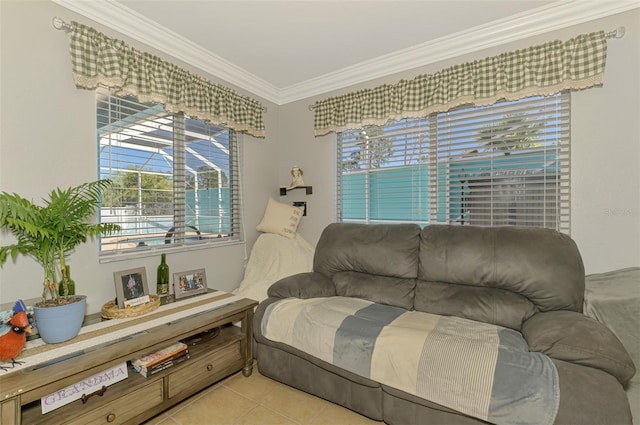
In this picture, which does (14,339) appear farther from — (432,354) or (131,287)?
(432,354)

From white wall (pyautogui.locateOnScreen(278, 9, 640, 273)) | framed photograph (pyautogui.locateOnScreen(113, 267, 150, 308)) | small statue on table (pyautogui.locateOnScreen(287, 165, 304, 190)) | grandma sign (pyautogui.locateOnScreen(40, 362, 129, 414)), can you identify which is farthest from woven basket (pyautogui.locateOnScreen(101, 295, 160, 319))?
white wall (pyautogui.locateOnScreen(278, 9, 640, 273))

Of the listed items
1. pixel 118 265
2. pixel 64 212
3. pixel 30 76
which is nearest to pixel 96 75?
pixel 30 76

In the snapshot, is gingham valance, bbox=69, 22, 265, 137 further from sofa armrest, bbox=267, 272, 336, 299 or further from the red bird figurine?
sofa armrest, bbox=267, 272, 336, 299

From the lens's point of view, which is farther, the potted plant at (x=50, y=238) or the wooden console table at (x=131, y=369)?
the potted plant at (x=50, y=238)

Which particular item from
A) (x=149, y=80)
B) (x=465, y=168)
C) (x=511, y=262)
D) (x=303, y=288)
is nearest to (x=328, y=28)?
(x=149, y=80)

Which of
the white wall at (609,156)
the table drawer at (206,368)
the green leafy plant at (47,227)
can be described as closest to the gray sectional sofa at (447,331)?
the table drawer at (206,368)

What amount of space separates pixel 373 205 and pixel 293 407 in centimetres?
190

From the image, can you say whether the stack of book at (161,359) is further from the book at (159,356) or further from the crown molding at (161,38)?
the crown molding at (161,38)

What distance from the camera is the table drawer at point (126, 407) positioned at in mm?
1334

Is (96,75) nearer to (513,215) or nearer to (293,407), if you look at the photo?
(293,407)

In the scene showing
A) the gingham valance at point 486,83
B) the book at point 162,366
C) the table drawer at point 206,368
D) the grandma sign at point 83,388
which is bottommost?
the table drawer at point 206,368

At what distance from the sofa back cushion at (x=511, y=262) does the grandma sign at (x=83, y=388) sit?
1907 millimetres

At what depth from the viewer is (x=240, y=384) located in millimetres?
1957

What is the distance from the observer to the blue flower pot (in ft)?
4.51
